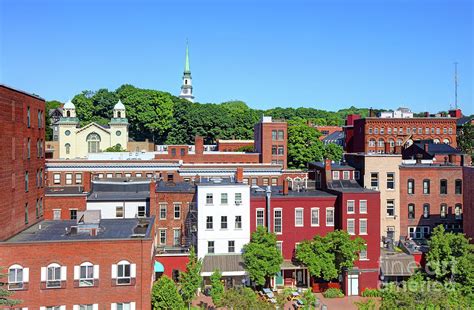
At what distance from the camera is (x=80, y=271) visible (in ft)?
116

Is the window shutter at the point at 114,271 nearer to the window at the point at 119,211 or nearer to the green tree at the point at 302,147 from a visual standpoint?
the window at the point at 119,211

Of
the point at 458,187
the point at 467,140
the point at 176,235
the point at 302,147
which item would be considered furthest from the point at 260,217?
the point at 467,140

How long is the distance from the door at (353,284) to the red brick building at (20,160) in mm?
29006

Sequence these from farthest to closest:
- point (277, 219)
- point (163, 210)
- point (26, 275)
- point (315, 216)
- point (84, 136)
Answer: point (84, 136), point (163, 210), point (315, 216), point (277, 219), point (26, 275)

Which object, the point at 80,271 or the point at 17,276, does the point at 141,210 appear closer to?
the point at 80,271

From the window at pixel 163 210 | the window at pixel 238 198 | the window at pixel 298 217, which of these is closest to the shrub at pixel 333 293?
the window at pixel 298 217

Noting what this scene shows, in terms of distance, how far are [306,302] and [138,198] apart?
22.3 metres

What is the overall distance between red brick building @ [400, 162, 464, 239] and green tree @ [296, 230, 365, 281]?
12.8m

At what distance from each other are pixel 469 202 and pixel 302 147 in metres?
43.5

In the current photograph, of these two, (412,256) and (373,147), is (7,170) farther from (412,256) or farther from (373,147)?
(373,147)

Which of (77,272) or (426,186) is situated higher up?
(426,186)

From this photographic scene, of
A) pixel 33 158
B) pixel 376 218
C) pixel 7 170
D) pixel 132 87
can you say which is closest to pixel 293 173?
pixel 376 218

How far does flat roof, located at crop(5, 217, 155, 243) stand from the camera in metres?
36.8

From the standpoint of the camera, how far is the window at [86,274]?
3531 cm
